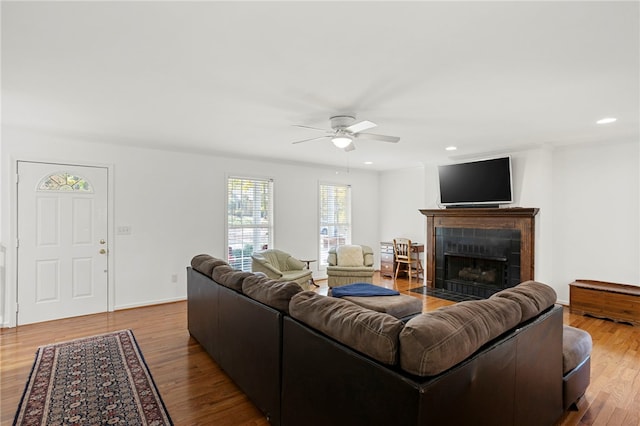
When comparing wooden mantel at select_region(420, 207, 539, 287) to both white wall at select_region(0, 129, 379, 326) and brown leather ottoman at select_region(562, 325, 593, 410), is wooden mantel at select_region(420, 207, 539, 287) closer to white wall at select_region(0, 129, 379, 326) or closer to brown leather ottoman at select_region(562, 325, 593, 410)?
brown leather ottoman at select_region(562, 325, 593, 410)

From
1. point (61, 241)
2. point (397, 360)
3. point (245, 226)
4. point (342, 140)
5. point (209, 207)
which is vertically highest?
point (342, 140)

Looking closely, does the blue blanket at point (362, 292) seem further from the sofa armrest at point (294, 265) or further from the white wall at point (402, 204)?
the white wall at point (402, 204)

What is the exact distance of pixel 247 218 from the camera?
5.99 meters

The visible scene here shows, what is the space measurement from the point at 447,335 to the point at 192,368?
2469 millimetres

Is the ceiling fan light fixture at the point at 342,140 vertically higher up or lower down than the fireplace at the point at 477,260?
higher up

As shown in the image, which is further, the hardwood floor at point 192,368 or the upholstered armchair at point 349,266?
the upholstered armchair at point 349,266

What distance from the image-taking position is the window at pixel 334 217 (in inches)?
276

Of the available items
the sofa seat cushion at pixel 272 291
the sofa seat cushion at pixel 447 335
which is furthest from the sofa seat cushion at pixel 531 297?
the sofa seat cushion at pixel 272 291

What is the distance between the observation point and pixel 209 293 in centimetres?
308

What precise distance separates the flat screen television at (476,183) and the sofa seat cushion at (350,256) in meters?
1.78

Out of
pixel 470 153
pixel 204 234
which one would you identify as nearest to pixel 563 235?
pixel 470 153

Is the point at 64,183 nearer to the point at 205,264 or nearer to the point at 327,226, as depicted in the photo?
the point at 205,264

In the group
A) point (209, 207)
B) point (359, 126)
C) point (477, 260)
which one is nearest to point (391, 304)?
point (359, 126)

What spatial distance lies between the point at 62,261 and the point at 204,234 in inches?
73.8
